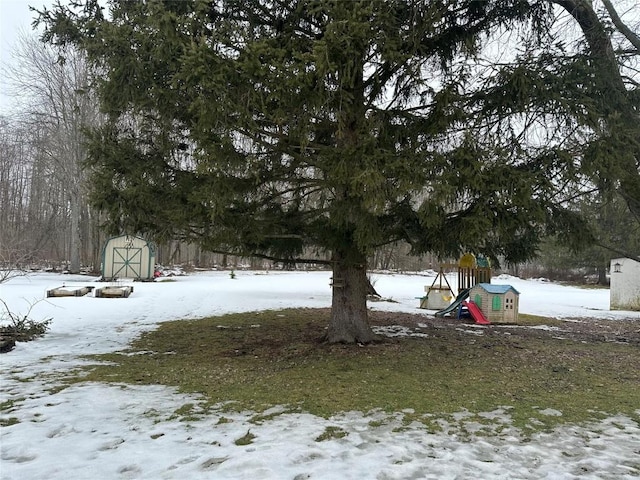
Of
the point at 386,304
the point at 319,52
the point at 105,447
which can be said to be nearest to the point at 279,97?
the point at 319,52

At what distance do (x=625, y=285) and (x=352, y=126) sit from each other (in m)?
15.0

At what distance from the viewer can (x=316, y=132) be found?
6.24 m

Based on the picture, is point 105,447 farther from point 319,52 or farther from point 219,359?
point 319,52

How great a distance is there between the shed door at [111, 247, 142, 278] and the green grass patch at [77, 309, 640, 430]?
15.9 metres

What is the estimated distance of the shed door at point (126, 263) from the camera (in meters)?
23.0

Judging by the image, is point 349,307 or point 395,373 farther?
point 349,307

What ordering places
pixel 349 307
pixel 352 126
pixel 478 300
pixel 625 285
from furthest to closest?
pixel 625 285 < pixel 478 300 < pixel 349 307 < pixel 352 126

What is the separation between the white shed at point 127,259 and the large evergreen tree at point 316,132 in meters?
17.7

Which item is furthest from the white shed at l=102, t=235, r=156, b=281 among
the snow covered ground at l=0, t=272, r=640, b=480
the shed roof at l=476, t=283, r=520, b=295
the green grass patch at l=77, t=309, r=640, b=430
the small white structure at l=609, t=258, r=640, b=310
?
the small white structure at l=609, t=258, r=640, b=310

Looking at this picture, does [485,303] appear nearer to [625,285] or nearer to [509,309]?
[509,309]

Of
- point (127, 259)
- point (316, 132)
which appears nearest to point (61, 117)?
point (127, 259)

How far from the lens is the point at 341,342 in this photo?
7000mm

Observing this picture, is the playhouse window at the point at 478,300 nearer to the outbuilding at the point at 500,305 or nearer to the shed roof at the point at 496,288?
the outbuilding at the point at 500,305

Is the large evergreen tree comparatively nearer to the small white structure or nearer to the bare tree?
the small white structure
